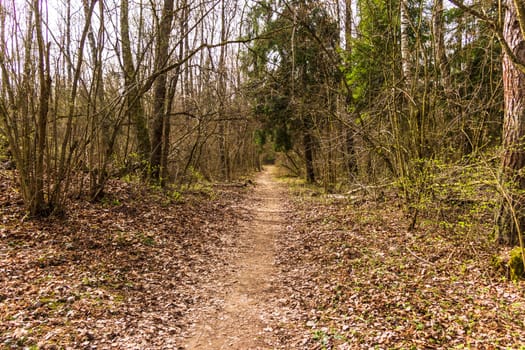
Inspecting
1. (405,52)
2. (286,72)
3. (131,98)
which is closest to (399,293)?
(405,52)

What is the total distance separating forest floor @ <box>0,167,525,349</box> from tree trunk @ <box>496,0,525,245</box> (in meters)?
0.46

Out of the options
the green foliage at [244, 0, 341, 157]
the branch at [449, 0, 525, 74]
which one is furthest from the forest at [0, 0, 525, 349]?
the green foliage at [244, 0, 341, 157]

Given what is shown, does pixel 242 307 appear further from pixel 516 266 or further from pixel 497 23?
pixel 497 23

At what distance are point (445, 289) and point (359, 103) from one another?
859cm

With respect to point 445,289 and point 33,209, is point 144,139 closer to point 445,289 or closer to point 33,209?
point 33,209

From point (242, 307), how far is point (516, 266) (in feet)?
14.4

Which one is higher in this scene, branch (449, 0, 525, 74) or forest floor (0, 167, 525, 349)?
branch (449, 0, 525, 74)

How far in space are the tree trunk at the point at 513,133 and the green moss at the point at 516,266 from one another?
604mm

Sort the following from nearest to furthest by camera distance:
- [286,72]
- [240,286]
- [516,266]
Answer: [516,266], [240,286], [286,72]

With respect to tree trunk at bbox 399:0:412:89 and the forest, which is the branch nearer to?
the forest

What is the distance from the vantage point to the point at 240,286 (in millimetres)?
6238

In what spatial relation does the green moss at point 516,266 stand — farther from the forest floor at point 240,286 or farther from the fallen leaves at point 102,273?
the fallen leaves at point 102,273

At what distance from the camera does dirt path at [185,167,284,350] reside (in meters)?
4.46

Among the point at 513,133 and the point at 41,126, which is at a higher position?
the point at 41,126
